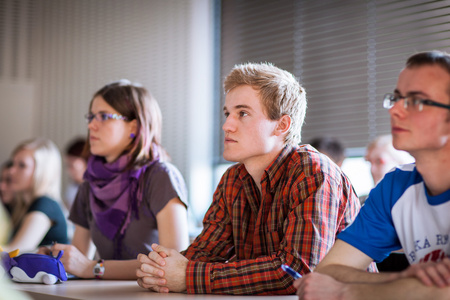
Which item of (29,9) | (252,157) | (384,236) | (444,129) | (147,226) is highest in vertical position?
(29,9)

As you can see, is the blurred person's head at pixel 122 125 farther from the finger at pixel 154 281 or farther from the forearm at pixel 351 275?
the forearm at pixel 351 275

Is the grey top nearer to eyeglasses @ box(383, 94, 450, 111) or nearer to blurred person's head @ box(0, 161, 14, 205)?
eyeglasses @ box(383, 94, 450, 111)

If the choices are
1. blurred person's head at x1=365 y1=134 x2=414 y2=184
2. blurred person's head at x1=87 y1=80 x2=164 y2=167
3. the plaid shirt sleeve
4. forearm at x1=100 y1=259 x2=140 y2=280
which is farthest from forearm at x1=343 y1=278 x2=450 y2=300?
blurred person's head at x1=365 y1=134 x2=414 y2=184

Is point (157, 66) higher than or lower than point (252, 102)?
higher

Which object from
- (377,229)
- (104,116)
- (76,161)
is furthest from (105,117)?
(76,161)

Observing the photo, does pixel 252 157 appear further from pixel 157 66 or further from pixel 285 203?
pixel 157 66

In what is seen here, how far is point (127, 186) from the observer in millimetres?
2424

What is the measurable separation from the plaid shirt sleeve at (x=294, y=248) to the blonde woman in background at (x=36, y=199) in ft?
6.47

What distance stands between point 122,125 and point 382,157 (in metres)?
1.67

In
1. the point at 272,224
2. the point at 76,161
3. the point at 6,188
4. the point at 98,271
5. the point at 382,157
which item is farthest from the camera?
the point at 76,161

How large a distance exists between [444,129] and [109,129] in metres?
1.60

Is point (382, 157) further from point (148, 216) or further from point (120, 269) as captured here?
point (120, 269)

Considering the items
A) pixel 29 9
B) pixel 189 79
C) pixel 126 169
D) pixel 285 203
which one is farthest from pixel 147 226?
pixel 29 9

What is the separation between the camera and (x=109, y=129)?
2.46m
